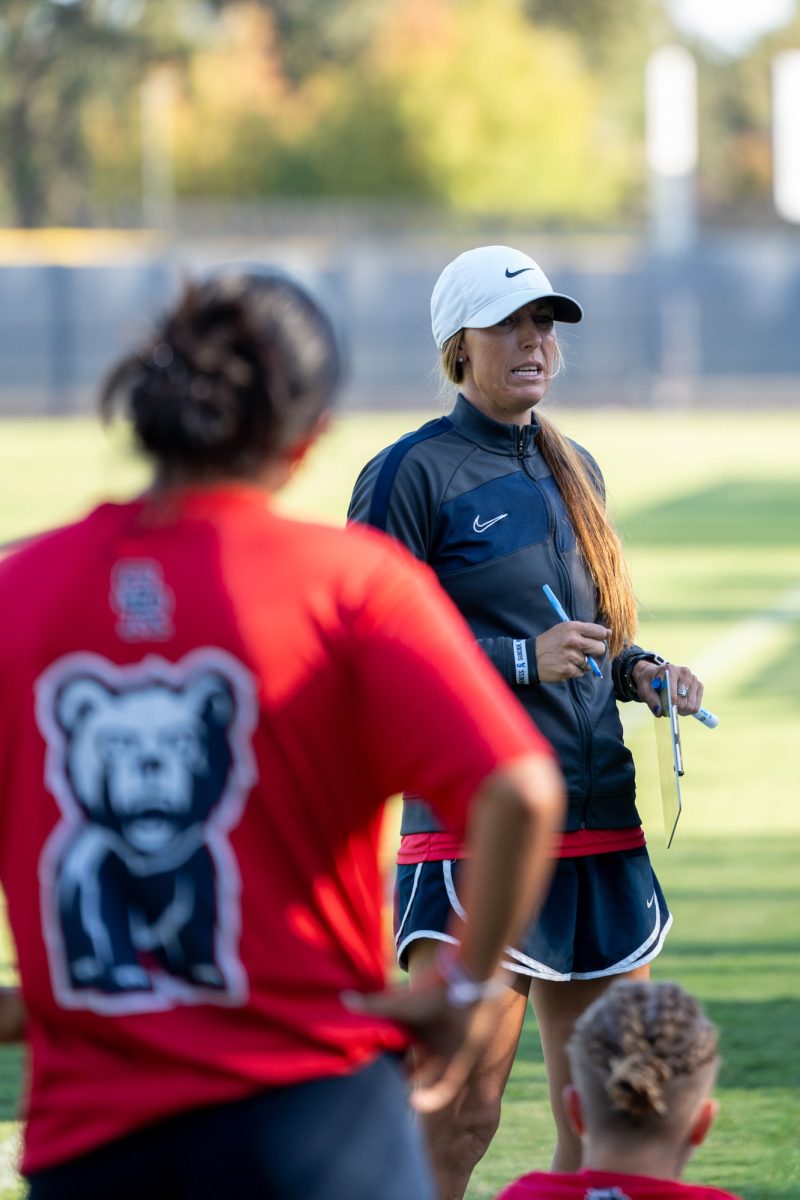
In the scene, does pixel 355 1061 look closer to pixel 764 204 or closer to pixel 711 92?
pixel 764 204

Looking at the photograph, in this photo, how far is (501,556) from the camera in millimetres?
3791

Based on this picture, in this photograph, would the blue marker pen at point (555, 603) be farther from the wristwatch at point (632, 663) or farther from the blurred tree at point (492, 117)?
the blurred tree at point (492, 117)

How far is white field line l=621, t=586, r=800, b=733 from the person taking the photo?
10891 mm

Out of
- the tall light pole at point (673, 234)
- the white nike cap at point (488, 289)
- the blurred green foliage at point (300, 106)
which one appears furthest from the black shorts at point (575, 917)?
the blurred green foliage at point (300, 106)

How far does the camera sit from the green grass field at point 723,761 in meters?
4.91

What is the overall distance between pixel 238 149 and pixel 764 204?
19611mm

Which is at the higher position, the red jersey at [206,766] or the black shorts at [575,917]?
the red jersey at [206,766]

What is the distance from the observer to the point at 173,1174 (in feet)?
6.73

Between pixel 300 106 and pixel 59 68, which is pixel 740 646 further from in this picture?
pixel 300 106

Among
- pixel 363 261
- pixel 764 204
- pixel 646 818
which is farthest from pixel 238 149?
pixel 646 818

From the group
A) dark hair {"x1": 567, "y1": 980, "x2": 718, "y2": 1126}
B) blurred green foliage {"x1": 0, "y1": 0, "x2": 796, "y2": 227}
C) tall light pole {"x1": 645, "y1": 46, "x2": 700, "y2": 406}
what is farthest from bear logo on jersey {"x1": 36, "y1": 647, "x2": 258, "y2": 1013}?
blurred green foliage {"x1": 0, "y1": 0, "x2": 796, "y2": 227}

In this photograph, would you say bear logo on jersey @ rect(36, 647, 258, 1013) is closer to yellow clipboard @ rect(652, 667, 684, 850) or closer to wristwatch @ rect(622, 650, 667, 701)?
yellow clipboard @ rect(652, 667, 684, 850)

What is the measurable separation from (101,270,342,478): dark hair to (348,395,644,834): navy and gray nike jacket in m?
1.56

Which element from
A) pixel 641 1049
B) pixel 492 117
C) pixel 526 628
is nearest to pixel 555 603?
pixel 526 628
